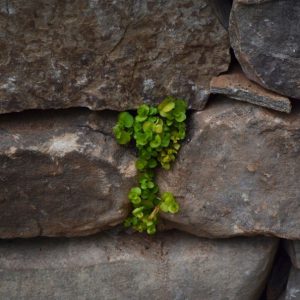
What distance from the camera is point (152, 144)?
5.22 feet

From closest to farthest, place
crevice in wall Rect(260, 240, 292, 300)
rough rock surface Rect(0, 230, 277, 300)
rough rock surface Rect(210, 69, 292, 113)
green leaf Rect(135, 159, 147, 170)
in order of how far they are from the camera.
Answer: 1. rough rock surface Rect(210, 69, 292, 113)
2. green leaf Rect(135, 159, 147, 170)
3. rough rock surface Rect(0, 230, 277, 300)
4. crevice in wall Rect(260, 240, 292, 300)

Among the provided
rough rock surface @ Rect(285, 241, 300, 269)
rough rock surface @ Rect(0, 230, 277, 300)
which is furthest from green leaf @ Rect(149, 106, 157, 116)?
rough rock surface @ Rect(285, 241, 300, 269)

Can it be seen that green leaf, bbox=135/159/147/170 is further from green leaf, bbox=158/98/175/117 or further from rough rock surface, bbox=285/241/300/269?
rough rock surface, bbox=285/241/300/269

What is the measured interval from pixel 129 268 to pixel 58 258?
0.64 feet

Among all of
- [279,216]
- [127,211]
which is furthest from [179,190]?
[279,216]

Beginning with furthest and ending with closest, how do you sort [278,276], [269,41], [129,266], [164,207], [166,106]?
[278,276], [129,266], [164,207], [166,106], [269,41]

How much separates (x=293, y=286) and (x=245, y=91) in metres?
0.66

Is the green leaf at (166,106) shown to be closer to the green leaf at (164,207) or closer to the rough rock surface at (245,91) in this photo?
the rough rock surface at (245,91)

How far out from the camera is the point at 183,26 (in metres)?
1.48

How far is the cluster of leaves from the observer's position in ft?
5.16

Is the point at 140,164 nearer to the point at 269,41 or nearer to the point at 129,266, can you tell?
the point at 129,266

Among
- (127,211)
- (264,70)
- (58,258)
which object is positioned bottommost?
(58,258)

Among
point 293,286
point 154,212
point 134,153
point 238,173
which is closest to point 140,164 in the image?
point 134,153

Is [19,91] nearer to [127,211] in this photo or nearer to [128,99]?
[128,99]
